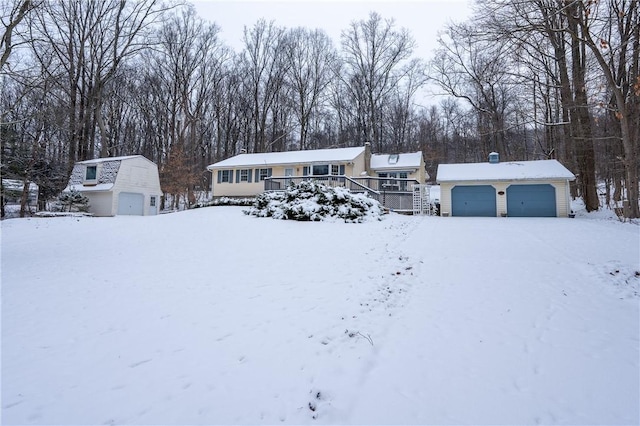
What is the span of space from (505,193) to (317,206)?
11.4m

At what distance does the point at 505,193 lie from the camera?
16547mm

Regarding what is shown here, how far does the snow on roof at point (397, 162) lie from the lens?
21062 mm

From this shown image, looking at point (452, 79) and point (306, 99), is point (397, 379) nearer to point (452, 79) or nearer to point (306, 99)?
point (452, 79)

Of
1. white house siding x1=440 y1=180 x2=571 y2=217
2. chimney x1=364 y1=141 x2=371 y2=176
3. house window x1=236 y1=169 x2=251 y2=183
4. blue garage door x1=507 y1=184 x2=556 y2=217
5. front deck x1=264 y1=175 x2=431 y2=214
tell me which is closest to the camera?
white house siding x1=440 y1=180 x2=571 y2=217

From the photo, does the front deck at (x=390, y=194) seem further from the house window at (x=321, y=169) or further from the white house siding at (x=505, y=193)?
the house window at (x=321, y=169)

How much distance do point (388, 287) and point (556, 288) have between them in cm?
273

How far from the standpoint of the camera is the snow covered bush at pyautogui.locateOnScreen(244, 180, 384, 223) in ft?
37.9

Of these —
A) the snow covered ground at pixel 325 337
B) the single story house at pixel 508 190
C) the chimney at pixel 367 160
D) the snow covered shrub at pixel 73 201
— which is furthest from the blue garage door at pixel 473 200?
Answer: the snow covered shrub at pixel 73 201

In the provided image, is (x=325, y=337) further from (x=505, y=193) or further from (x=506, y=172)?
(x=506, y=172)

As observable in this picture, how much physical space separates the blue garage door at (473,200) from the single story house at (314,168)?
11.0ft

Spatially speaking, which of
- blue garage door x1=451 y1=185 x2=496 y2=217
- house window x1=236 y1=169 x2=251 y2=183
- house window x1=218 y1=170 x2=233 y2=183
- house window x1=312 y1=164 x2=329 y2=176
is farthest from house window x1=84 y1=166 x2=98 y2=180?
blue garage door x1=451 y1=185 x2=496 y2=217

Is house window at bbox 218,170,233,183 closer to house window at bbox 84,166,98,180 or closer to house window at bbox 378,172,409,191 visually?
house window at bbox 84,166,98,180

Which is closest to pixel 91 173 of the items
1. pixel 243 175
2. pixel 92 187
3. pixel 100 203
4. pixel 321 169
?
pixel 92 187

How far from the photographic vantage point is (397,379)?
8.98 ft
